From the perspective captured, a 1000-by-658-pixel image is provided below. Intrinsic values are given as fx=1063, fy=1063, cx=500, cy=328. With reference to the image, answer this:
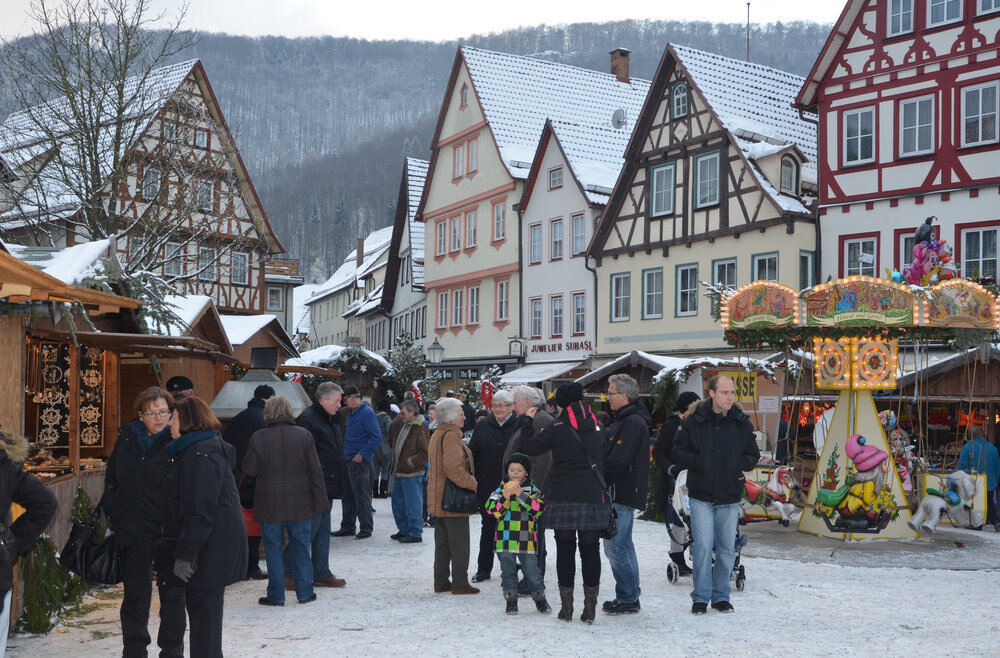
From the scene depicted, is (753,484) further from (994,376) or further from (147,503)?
(147,503)

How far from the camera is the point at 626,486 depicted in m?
8.39

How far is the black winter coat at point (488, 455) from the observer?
9734mm

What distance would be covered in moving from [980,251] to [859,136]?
391 centimetres

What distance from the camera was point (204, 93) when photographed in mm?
31984

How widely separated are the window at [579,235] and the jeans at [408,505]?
1953 cm

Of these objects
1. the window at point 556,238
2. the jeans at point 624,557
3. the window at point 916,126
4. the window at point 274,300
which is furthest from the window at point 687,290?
the window at point 274,300

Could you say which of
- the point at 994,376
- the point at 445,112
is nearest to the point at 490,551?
the point at 994,376

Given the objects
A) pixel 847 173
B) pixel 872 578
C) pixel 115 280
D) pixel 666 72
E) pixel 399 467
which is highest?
pixel 666 72

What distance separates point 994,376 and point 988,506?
3630 millimetres

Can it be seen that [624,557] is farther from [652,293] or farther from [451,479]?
[652,293]

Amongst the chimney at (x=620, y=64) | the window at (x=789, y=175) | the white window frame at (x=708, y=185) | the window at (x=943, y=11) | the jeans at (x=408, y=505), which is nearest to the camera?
the jeans at (x=408, y=505)

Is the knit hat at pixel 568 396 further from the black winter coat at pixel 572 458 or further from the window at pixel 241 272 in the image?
the window at pixel 241 272

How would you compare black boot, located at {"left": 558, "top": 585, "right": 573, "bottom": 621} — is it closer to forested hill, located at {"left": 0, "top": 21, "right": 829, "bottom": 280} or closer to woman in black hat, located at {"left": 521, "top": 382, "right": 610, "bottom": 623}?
woman in black hat, located at {"left": 521, "top": 382, "right": 610, "bottom": 623}

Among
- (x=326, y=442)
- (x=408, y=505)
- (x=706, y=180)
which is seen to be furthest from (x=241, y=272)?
(x=326, y=442)
